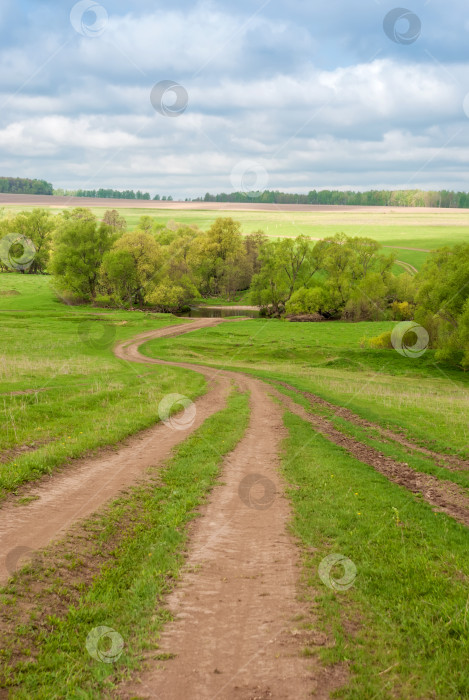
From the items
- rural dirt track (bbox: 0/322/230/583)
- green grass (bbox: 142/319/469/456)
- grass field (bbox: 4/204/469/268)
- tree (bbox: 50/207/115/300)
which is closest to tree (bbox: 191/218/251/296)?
tree (bbox: 50/207/115/300)

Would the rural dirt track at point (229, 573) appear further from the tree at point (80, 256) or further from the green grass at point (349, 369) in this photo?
the tree at point (80, 256)

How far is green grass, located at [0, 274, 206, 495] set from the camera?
50.6 feet

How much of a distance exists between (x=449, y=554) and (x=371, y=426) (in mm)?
14930

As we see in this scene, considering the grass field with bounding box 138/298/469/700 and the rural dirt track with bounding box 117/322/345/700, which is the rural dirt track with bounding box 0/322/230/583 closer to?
the rural dirt track with bounding box 117/322/345/700

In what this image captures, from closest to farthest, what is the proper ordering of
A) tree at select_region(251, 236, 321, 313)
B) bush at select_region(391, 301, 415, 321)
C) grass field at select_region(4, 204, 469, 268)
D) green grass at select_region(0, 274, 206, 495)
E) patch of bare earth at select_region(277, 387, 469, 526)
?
1. patch of bare earth at select_region(277, 387, 469, 526)
2. green grass at select_region(0, 274, 206, 495)
3. bush at select_region(391, 301, 415, 321)
4. tree at select_region(251, 236, 321, 313)
5. grass field at select_region(4, 204, 469, 268)

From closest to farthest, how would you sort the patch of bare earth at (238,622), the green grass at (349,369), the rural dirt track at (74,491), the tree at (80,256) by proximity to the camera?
the patch of bare earth at (238,622) → the rural dirt track at (74,491) → the green grass at (349,369) → the tree at (80,256)

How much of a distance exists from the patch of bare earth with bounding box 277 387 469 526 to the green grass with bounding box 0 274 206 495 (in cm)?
907

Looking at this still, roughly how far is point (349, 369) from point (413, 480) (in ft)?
115

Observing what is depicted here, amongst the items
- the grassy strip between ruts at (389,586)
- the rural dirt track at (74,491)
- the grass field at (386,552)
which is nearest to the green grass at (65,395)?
the rural dirt track at (74,491)

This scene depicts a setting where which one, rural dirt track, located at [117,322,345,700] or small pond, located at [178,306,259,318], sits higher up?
rural dirt track, located at [117,322,345,700]

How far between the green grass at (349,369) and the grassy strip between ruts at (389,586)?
8.80 metres

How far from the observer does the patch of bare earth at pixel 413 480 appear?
1311 centimetres

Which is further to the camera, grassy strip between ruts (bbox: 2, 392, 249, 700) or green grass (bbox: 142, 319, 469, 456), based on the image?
green grass (bbox: 142, 319, 469, 456)

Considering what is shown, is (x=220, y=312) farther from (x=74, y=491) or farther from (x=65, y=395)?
(x=74, y=491)
